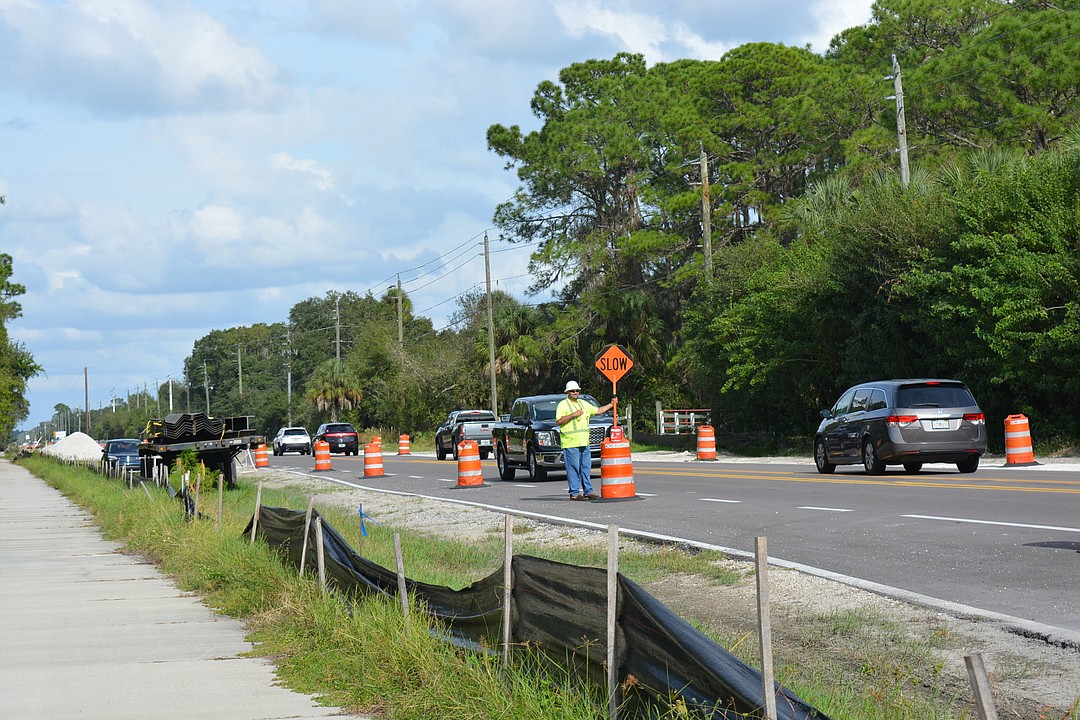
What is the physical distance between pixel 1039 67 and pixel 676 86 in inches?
799

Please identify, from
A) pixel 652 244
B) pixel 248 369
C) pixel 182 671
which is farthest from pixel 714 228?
pixel 248 369

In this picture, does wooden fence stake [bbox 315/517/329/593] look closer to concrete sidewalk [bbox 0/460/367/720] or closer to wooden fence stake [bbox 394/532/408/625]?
concrete sidewalk [bbox 0/460/367/720]

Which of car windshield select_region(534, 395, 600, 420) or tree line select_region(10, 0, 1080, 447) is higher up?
tree line select_region(10, 0, 1080, 447)

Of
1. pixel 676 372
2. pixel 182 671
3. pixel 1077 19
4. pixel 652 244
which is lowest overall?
pixel 182 671

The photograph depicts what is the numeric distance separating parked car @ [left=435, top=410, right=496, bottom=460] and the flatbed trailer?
847 centimetres

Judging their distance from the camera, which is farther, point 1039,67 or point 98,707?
point 1039,67

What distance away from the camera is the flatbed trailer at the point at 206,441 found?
107 ft

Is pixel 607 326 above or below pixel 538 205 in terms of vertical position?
below

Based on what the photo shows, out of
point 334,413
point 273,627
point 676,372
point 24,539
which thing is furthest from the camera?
point 334,413

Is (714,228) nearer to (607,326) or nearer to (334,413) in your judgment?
(607,326)

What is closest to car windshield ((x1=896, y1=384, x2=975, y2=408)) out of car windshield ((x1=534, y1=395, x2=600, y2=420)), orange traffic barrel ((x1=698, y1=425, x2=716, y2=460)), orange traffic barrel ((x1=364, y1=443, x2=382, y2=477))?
car windshield ((x1=534, y1=395, x2=600, y2=420))

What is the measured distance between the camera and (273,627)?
11016 millimetres

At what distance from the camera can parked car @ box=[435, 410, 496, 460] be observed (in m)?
40.6

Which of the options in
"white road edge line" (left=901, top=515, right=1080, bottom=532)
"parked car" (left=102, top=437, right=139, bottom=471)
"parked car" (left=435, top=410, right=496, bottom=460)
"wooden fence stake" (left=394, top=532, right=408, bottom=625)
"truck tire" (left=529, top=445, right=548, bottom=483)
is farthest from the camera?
"parked car" (left=102, top=437, right=139, bottom=471)
